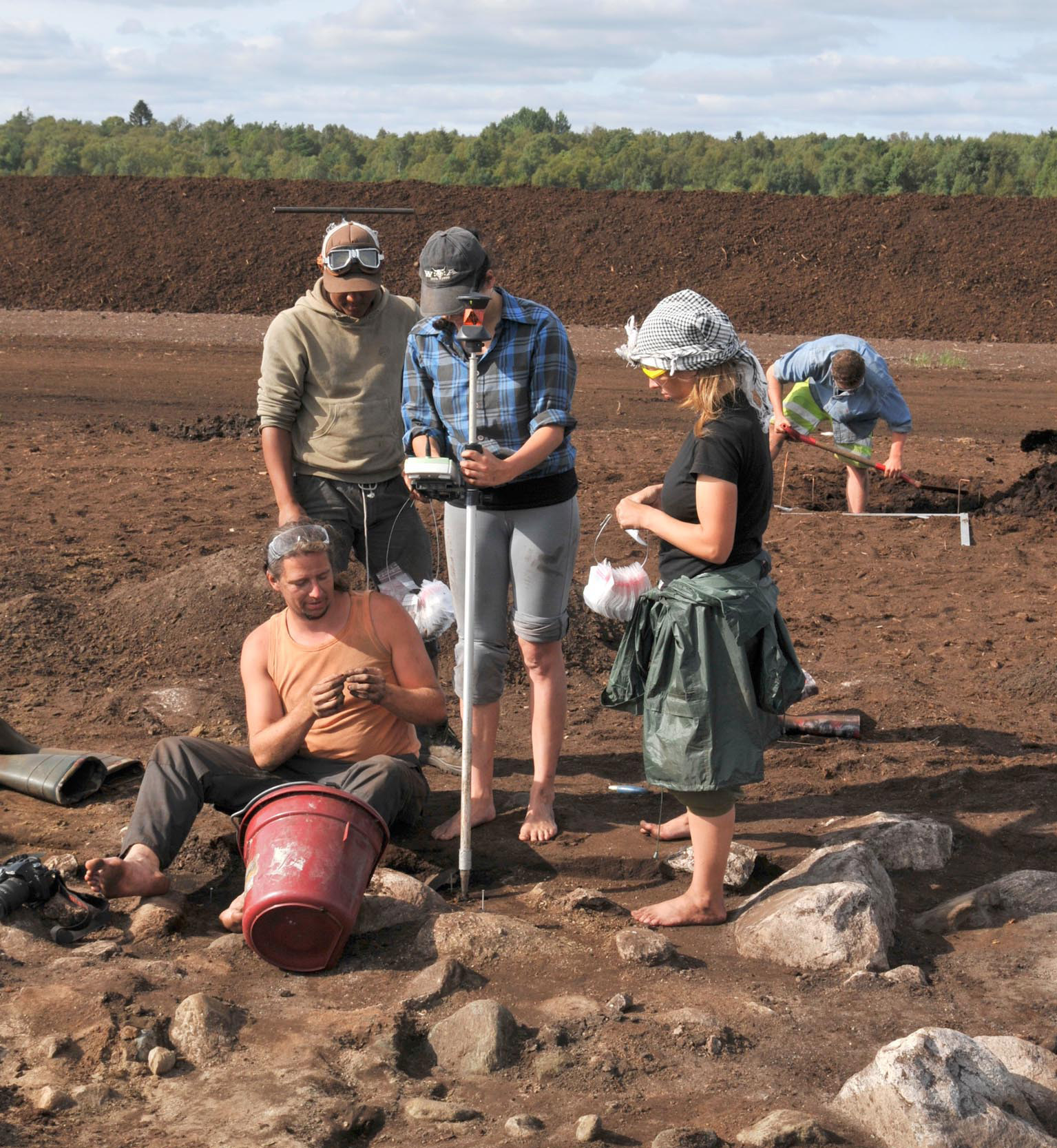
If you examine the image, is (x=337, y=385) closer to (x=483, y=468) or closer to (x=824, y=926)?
(x=483, y=468)

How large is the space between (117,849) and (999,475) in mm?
8553

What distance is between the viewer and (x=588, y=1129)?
10.00 feet

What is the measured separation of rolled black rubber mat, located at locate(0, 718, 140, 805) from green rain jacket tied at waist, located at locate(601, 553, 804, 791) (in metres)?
2.40

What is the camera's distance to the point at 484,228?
89.0ft

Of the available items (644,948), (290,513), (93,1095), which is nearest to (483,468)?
(290,513)

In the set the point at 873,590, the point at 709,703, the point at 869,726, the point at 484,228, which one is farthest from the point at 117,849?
the point at 484,228

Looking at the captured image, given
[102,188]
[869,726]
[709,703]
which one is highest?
[102,188]

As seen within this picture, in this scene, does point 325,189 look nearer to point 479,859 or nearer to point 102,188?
point 102,188

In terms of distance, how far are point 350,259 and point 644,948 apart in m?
2.60

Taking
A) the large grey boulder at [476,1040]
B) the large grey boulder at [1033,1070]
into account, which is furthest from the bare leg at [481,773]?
the large grey boulder at [1033,1070]

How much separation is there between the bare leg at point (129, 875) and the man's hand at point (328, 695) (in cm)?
69

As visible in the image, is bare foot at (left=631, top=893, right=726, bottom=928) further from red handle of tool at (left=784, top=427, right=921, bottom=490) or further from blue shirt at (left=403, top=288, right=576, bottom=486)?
red handle of tool at (left=784, top=427, right=921, bottom=490)

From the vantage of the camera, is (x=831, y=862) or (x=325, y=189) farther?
(x=325, y=189)

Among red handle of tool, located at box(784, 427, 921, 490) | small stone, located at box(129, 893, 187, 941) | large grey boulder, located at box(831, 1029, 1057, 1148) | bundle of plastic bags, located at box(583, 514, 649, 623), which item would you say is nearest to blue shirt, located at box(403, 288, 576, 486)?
bundle of plastic bags, located at box(583, 514, 649, 623)
